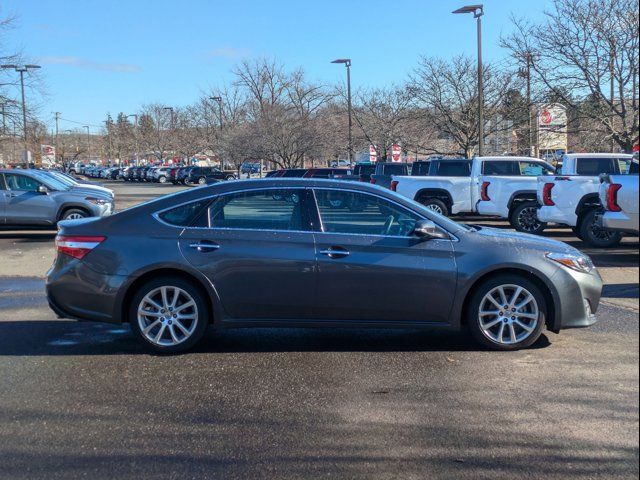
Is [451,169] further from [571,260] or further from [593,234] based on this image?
[571,260]

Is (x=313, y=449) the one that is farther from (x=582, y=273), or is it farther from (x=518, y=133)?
(x=518, y=133)

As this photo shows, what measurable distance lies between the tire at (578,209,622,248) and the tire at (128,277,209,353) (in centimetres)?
926

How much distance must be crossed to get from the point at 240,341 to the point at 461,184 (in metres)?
11.9

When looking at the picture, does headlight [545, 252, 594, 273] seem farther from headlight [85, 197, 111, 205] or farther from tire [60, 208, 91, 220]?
tire [60, 208, 91, 220]

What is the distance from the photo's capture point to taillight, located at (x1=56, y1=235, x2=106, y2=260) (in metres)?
5.80

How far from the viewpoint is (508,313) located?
567 cm

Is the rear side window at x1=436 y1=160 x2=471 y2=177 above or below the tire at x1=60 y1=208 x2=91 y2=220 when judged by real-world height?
above

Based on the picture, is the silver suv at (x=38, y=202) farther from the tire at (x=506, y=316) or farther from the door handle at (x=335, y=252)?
the tire at (x=506, y=316)

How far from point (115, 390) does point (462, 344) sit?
10.5 feet

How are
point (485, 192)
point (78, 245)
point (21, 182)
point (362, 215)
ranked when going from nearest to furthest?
point (78, 245)
point (362, 215)
point (21, 182)
point (485, 192)

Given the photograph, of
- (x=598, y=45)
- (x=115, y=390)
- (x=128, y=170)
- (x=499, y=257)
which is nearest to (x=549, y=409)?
(x=499, y=257)

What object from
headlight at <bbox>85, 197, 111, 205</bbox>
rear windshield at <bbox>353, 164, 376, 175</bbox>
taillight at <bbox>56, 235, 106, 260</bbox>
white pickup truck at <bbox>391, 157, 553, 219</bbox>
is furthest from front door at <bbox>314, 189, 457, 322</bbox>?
rear windshield at <bbox>353, 164, 376, 175</bbox>

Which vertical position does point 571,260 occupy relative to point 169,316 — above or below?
above

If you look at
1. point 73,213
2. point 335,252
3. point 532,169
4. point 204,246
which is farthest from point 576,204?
point 73,213
